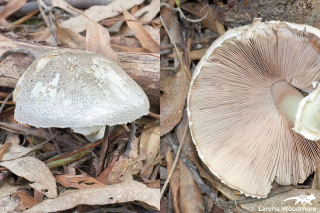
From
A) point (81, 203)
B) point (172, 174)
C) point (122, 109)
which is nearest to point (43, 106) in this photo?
point (122, 109)

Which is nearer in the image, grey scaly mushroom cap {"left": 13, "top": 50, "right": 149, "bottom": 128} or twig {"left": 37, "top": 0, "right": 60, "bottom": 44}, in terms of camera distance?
grey scaly mushroom cap {"left": 13, "top": 50, "right": 149, "bottom": 128}

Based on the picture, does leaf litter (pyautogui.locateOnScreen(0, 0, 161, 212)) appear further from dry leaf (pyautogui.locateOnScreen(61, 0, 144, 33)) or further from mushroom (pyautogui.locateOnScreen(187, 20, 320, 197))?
mushroom (pyautogui.locateOnScreen(187, 20, 320, 197))

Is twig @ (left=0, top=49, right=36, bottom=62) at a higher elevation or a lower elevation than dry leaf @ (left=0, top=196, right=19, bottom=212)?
higher

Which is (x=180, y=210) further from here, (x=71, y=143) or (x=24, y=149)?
(x=24, y=149)

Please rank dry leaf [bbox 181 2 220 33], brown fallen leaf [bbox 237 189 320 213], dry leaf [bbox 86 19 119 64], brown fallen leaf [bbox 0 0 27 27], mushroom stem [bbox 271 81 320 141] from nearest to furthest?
mushroom stem [bbox 271 81 320 141]
brown fallen leaf [bbox 237 189 320 213]
dry leaf [bbox 86 19 119 64]
dry leaf [bbox 181 2 220 33]
brown fallen leaf [bbox 0 0 27 27]

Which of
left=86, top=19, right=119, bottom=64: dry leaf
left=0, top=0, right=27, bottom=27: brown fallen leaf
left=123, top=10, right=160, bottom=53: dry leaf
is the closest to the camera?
left=86, top=19, right=119, bottom=64: dry leaf

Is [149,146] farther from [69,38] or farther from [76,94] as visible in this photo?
[69,38]

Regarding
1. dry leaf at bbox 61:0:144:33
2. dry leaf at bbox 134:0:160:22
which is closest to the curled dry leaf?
dry leaf at bbox 61:0:144:33

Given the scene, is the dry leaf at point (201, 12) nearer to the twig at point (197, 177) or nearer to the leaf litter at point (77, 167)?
the leaf litter at point (77, 167)
